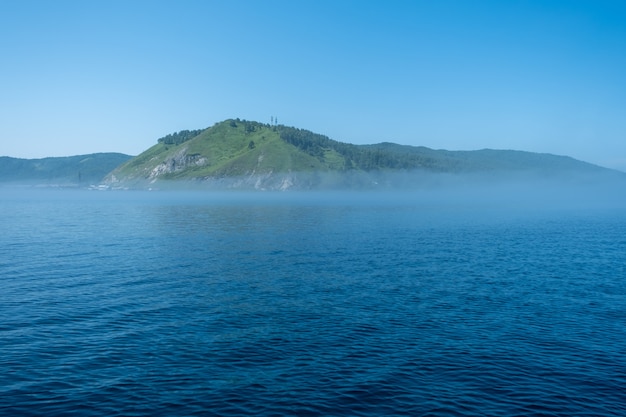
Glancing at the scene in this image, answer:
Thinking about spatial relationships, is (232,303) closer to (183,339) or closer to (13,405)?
(183,339)

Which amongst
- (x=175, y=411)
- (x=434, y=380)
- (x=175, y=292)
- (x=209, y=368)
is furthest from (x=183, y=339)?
(x=434, y=380)

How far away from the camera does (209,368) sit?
28859 mm

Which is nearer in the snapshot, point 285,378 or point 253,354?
point 285,378

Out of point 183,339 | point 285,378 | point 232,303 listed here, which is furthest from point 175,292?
point 285,378

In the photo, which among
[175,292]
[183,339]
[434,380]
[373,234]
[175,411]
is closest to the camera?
[175,411]

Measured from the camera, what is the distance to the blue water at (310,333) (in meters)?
25.1

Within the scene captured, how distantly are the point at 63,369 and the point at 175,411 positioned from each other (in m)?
9.32

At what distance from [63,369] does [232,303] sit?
17574 mm

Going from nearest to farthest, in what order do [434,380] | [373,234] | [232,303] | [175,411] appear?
1. [175,411]
2. [434,380]
3. [232,303]
4. [373,234]

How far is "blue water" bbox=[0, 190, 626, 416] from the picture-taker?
82.3 feet

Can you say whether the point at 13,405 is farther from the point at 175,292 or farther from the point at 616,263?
the point at 616,263

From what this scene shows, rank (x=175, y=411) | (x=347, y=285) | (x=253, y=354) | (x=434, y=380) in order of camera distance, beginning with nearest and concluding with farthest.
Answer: (x=175, y=411) → (x=434, y=380) → (x=253, y=354) → (x=347, y=285)

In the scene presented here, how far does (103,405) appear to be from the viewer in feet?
78.4

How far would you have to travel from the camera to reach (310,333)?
35344mm
